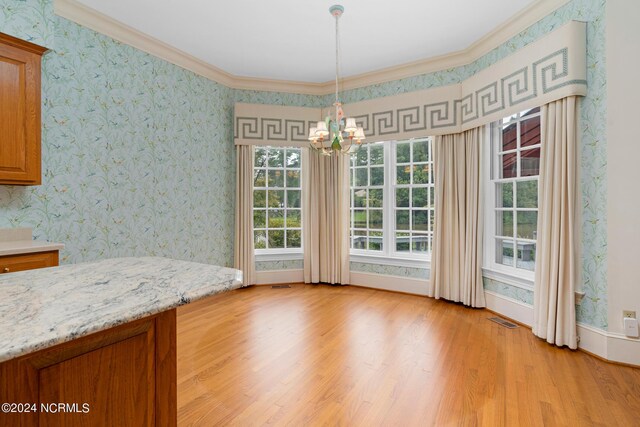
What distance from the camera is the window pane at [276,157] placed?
502 centimetres

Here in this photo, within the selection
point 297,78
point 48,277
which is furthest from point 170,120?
point 48,277

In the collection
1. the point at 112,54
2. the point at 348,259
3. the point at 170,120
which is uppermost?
the point at 112,54

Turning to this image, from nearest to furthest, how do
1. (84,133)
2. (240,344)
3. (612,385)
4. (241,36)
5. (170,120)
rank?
1. (612,385)
2. (240,344)
3. (84,133)
4. (241,36)
5. (170,120)

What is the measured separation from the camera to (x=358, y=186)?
15.9 ft

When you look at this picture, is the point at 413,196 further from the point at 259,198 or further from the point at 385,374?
the point at 385,374

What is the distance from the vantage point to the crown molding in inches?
119

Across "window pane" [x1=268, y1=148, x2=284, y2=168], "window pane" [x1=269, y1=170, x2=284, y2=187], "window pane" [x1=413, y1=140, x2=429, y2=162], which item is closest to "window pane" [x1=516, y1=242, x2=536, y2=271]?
"window pane" [x1=413, y1=140, x2=429, y2=162]

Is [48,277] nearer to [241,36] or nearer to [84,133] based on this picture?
[84,133]

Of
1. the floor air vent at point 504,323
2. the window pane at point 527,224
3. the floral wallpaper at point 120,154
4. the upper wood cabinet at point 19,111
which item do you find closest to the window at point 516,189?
the window pane at point 527,224

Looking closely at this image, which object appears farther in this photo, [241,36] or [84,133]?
[241,36]

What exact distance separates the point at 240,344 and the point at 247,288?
1888 millimetres

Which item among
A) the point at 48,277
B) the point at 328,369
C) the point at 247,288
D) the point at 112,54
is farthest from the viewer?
the point at 247,288

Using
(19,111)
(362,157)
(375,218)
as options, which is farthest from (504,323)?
(19,111)

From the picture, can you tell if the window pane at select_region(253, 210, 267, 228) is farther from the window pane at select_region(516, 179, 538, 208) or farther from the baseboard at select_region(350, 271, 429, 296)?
the window pane at select_region(516, 179, 538, 208)
